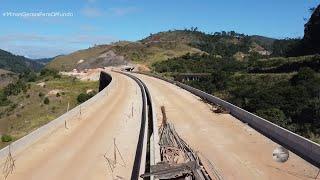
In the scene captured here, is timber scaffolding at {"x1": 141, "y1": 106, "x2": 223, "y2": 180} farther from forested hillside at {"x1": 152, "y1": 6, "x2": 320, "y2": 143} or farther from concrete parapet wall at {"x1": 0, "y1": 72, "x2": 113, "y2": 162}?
forested hillside at {"x1": 152, "y1": 6, "x2": 320, "y2": 143}

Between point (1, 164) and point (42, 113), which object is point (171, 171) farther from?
point (42, 113)

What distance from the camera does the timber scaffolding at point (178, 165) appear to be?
16.1m

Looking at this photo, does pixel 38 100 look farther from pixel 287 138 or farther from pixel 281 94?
pixel 287 138

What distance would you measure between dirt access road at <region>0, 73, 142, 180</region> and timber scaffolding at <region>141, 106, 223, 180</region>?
1.46 metres

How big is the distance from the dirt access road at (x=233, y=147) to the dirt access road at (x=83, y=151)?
124 inches

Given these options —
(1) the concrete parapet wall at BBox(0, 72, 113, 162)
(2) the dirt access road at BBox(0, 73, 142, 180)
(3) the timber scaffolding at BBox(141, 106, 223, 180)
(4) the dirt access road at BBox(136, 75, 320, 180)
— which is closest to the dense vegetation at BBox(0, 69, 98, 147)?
(1) the concrete parapet wall at BBox(0, 72, 113, 162)

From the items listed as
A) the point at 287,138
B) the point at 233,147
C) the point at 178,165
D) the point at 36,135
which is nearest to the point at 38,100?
the point at 36,135

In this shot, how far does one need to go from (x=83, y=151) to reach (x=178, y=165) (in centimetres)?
670

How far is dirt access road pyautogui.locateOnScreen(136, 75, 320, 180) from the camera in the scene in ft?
57.1

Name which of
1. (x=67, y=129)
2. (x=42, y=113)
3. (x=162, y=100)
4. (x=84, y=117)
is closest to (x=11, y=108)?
(x=42, y=113)

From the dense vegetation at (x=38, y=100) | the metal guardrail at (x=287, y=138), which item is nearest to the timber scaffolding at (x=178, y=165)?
the metal guardrail at (x=287, y=138)

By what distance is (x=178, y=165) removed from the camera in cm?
1700

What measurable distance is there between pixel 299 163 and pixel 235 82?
65369mm

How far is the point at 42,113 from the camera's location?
73875mm
